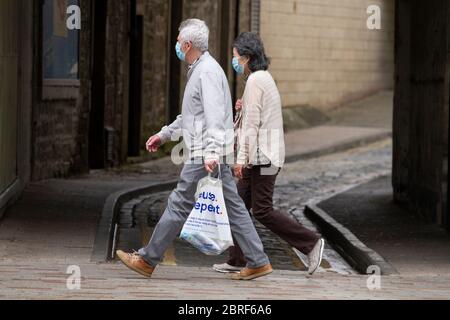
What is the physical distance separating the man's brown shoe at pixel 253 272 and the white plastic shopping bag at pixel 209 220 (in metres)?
0.46

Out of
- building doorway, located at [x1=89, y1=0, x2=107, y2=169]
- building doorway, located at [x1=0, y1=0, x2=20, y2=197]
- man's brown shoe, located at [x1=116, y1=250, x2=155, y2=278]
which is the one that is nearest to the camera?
man's brown shoe, located at [x1=116, y1=250, x2=155, y2=278]

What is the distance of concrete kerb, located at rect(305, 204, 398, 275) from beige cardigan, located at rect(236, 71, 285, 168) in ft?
5.23

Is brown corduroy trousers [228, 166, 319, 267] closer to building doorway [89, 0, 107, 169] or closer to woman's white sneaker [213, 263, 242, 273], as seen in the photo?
woman's white sneaker [213, 263, 242, 273]

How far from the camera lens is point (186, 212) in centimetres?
938

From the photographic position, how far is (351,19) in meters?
34.2

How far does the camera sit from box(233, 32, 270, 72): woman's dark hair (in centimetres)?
989

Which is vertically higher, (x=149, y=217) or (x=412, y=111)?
(x=412, y=111)

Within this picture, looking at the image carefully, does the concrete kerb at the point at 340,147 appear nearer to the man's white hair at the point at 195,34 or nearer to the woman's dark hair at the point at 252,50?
the woman's dark hair at the point at 252,50

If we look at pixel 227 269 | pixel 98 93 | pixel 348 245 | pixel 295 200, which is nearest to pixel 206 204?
pixel 227 269

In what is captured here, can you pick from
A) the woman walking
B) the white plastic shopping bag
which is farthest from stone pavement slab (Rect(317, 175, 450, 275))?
the white plastic shopping bag

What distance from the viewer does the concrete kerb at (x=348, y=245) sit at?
36.2 feet
